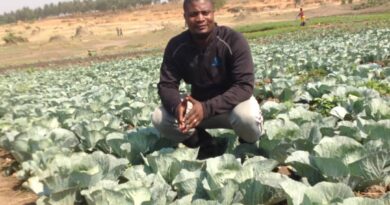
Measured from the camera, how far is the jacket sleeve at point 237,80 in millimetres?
4445

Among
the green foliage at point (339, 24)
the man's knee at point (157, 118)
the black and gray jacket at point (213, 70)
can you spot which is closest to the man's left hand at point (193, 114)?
the black and gray jacket at point (213, 70)

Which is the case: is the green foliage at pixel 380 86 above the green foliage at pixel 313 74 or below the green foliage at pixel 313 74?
above

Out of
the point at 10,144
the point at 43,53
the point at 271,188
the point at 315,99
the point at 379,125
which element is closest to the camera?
the point at 271,188

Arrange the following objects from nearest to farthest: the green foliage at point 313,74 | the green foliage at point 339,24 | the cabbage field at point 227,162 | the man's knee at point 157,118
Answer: the cabbage field at point 227,162
the man's knee at point 157,118
the green foliage at point 313,74
the green foliage at point 339,24

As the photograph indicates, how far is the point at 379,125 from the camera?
152 inches

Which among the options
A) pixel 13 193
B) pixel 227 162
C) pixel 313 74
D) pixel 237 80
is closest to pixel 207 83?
pixel 237 80

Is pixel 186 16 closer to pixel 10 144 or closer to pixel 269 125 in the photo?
pixel 269 125

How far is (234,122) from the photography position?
4.53 m

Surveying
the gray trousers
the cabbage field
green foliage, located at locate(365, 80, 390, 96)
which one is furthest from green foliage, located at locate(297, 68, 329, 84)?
the gray trousers

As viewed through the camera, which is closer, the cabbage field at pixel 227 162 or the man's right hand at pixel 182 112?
the cabbage field at pixel 227 162

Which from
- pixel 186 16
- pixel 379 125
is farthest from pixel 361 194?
pixel 186 16

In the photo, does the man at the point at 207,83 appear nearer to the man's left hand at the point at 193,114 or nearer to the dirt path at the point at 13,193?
the man's left hand at the point at 193,114

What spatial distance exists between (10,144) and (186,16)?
281cm

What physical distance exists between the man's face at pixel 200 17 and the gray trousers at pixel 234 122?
762mm
